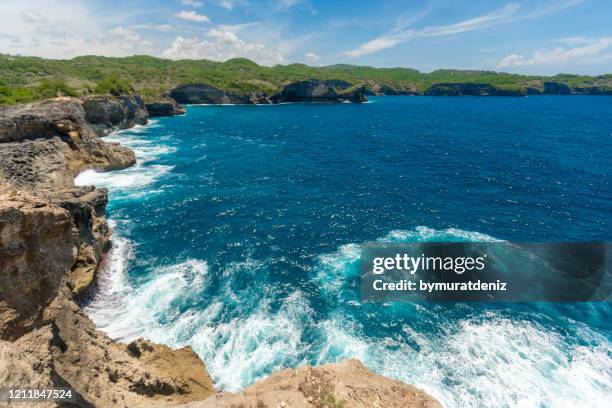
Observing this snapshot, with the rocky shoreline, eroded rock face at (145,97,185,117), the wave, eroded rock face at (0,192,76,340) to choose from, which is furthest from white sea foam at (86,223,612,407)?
eroded rock face at (145,97,185,117)

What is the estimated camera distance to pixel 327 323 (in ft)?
98.5

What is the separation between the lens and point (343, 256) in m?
39.9

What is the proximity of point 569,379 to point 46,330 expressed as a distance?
3411cm

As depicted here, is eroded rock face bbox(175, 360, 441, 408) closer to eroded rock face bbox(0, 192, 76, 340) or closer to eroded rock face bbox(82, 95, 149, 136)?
eroded rock face bbox(0, 192, 76, 340)

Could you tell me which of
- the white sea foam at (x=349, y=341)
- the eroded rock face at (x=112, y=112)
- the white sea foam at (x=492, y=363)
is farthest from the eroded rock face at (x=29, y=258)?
the eroded rock face at (x=112, y=112)

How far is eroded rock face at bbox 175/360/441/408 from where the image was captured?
47.7 ft

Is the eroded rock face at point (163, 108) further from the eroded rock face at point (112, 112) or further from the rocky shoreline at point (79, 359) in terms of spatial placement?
the rocky shoreline at point (79, 359)

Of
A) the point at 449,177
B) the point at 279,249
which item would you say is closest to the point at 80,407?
the point at 279,249

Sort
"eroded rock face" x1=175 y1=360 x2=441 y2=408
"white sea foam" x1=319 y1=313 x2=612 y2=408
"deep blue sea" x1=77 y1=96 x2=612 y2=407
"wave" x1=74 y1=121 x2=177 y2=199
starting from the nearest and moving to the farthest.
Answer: "eroded rock face" x1=175 y1=360 x2=441 y2=408
"white sea foam" x1=319 y1=313 x2=612 y2=408
"deep blue sea" x1=77 y1=96 x2=612 y2=407
"wave" x1=74 y1=121 x2=177 y2=199

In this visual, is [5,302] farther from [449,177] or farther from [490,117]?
[490,117]

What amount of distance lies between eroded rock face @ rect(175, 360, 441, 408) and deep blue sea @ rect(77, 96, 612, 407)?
9192 millimetres


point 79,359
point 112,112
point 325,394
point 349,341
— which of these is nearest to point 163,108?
point 112,112

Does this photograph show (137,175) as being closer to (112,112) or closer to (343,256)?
(343,256)

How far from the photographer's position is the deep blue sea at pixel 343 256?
2600 cm
